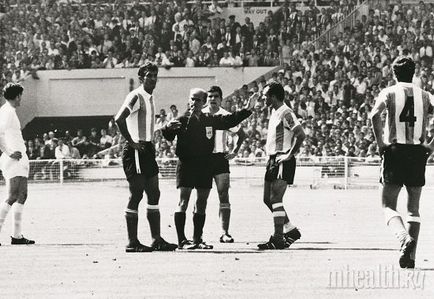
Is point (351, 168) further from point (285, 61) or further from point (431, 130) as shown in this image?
point (285, 61)

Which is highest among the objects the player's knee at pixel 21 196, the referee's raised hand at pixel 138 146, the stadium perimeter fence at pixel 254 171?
the referee's raised hand at pixel 138 146

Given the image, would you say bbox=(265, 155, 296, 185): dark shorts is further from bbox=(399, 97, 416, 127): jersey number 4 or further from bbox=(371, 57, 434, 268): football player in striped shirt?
bbox=(399, 97, 416, 127): jersey number 4

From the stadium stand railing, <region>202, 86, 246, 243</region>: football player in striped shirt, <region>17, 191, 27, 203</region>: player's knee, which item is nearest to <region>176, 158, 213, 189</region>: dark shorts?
<region>202, 86, 246, 243</region>: football player in striped shirt

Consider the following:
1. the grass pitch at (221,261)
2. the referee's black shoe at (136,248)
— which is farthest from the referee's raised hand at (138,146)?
the grass pitch at (221,261)

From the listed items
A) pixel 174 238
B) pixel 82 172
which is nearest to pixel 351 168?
pixel 82 172

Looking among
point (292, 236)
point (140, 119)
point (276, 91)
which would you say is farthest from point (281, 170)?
point (140, 119)

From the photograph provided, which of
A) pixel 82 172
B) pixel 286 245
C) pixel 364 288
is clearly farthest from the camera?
pixel 82 172

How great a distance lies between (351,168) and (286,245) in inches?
668

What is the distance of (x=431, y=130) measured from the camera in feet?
90.6

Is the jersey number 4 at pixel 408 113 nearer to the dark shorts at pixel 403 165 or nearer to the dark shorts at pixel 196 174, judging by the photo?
the dark shorts at pixel 403 165

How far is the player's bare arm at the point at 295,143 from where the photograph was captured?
491 inches

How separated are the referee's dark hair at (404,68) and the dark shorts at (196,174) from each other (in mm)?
3070

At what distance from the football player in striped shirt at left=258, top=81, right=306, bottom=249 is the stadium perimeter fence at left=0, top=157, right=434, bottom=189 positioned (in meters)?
15.2

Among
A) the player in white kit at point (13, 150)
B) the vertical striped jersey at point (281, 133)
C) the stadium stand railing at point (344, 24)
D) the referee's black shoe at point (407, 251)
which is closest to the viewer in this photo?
the referee's black shoe at point (407, 251)
